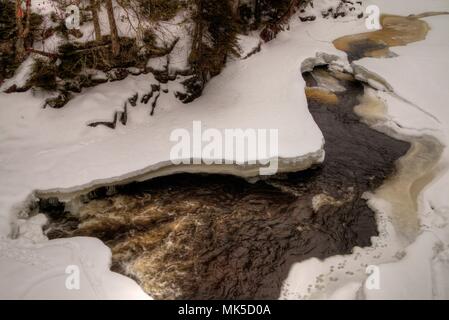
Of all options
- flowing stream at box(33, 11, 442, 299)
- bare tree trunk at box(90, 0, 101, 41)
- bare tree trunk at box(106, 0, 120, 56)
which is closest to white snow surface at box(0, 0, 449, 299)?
flowing stream at box(33, 11, 442, 299)

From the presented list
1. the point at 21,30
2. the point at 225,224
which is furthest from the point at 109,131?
the point at 225,224

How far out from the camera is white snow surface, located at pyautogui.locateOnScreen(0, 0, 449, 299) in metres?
6.59

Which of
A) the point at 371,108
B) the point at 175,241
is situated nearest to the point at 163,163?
the point at 175,241

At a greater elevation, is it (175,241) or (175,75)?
(175,75)

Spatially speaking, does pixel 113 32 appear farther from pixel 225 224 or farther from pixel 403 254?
pixel 403 254

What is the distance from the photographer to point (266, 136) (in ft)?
32.4

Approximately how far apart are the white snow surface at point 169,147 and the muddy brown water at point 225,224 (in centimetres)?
36

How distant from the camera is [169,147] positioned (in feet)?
30.9

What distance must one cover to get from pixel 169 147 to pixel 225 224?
268 cm

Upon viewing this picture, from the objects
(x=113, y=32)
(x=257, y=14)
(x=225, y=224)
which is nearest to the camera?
(x=225, y=224)

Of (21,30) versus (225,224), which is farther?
(21,30)
